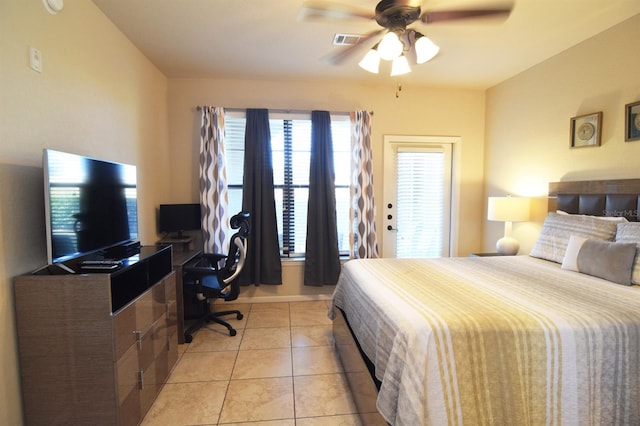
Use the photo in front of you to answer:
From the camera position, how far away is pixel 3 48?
1426 millimetres

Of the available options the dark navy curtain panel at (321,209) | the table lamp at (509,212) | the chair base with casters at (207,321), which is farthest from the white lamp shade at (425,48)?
the chair base with casters at (207,321)

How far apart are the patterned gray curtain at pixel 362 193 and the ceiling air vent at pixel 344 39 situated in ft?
3.36

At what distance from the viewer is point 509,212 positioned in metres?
3.05

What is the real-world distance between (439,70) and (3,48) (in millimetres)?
3523

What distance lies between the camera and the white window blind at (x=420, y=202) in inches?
152

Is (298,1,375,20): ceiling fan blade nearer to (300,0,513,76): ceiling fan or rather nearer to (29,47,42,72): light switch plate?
(300,0,513,76): ceiling fan

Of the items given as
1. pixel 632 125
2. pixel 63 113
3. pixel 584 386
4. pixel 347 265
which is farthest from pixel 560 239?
pixel 63 113

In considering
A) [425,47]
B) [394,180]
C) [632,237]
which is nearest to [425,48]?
[425,47]

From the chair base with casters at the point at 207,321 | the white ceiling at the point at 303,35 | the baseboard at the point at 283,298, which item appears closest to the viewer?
the white ceiling at the point at 303,35

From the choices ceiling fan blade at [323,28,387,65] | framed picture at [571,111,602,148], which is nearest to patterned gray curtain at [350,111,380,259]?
ceiling fan blade at [323,28,387,65]

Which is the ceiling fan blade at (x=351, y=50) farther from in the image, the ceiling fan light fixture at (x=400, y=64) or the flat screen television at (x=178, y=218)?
the flat screen television at (x=178, y=218)

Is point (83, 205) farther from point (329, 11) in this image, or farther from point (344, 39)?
point (344, 39)

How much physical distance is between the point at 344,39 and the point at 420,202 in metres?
2.28

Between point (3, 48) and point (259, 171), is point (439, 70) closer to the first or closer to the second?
point (259, 171)
